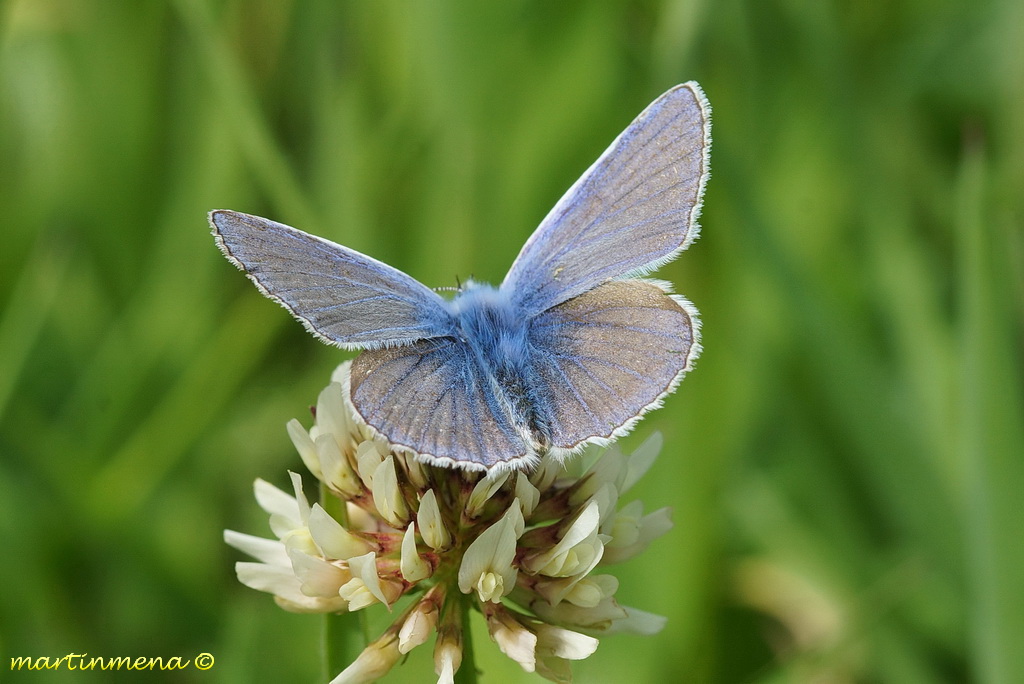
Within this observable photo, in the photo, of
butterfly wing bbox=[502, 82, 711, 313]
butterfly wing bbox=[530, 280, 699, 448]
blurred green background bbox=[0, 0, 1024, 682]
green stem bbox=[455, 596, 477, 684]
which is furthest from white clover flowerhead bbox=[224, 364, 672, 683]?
butterfly wing bbox=[502, 82, 711, 313]

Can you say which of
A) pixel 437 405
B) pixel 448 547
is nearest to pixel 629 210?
pixel 437 405

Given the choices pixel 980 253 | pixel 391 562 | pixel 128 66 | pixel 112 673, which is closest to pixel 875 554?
pixel 980 253

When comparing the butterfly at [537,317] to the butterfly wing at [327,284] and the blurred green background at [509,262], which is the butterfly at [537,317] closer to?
the butterfly wing at [327,284]

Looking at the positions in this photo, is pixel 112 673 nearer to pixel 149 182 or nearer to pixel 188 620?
pixel 188 620

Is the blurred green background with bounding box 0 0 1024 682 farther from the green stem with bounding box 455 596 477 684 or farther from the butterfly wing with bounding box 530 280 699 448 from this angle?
the butterfly wing with bounding box 530 280 699 448

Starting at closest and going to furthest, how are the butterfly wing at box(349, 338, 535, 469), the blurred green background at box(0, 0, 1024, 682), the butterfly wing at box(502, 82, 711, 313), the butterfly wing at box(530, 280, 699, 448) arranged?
the butterfly wing at box(349, 338, 535, 469) < the butterfly wing at box(530, 280, 699, 448) < the butterfly wing at box(502, 82, 711, 313) < the blurred green background at box(0, 0, 1024, 682)
